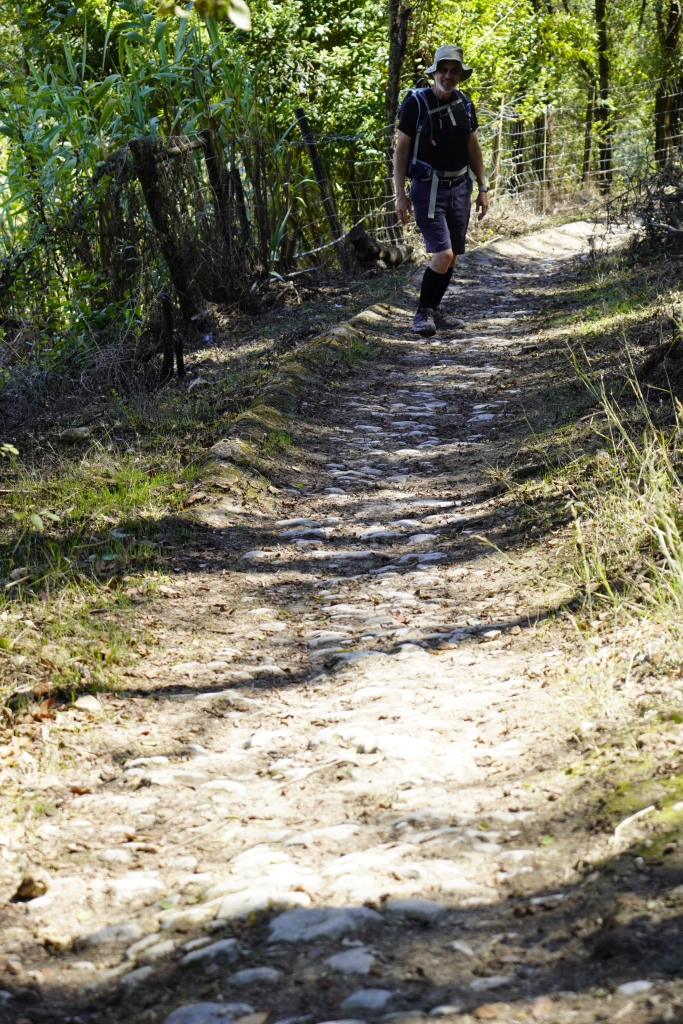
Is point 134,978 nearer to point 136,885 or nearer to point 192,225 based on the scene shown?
point 136,885

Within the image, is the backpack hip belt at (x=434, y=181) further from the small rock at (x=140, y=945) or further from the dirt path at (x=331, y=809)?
the small rock at (x=140, y=945)

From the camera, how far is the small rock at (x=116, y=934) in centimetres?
217

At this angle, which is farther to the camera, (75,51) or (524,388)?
(75,51)

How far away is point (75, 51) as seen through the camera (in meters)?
15.9

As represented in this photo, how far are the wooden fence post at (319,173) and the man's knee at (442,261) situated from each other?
3987 mm

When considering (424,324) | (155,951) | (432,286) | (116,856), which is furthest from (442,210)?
(155,951)

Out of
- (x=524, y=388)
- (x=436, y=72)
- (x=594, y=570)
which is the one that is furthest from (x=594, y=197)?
(x=594, y=570)

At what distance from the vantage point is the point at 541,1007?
171cm

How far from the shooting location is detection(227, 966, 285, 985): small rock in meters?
1.94

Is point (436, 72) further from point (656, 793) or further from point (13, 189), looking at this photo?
point (656, 793)

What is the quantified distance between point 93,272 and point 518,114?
47.4ft

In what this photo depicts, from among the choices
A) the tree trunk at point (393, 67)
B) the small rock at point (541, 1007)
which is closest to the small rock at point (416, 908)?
the small rock at point (541, 1007)

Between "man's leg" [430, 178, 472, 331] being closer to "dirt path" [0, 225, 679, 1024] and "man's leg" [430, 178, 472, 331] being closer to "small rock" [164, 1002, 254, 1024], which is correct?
"dirt path" [0, 225, 679, 1024]

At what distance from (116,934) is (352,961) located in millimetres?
579
